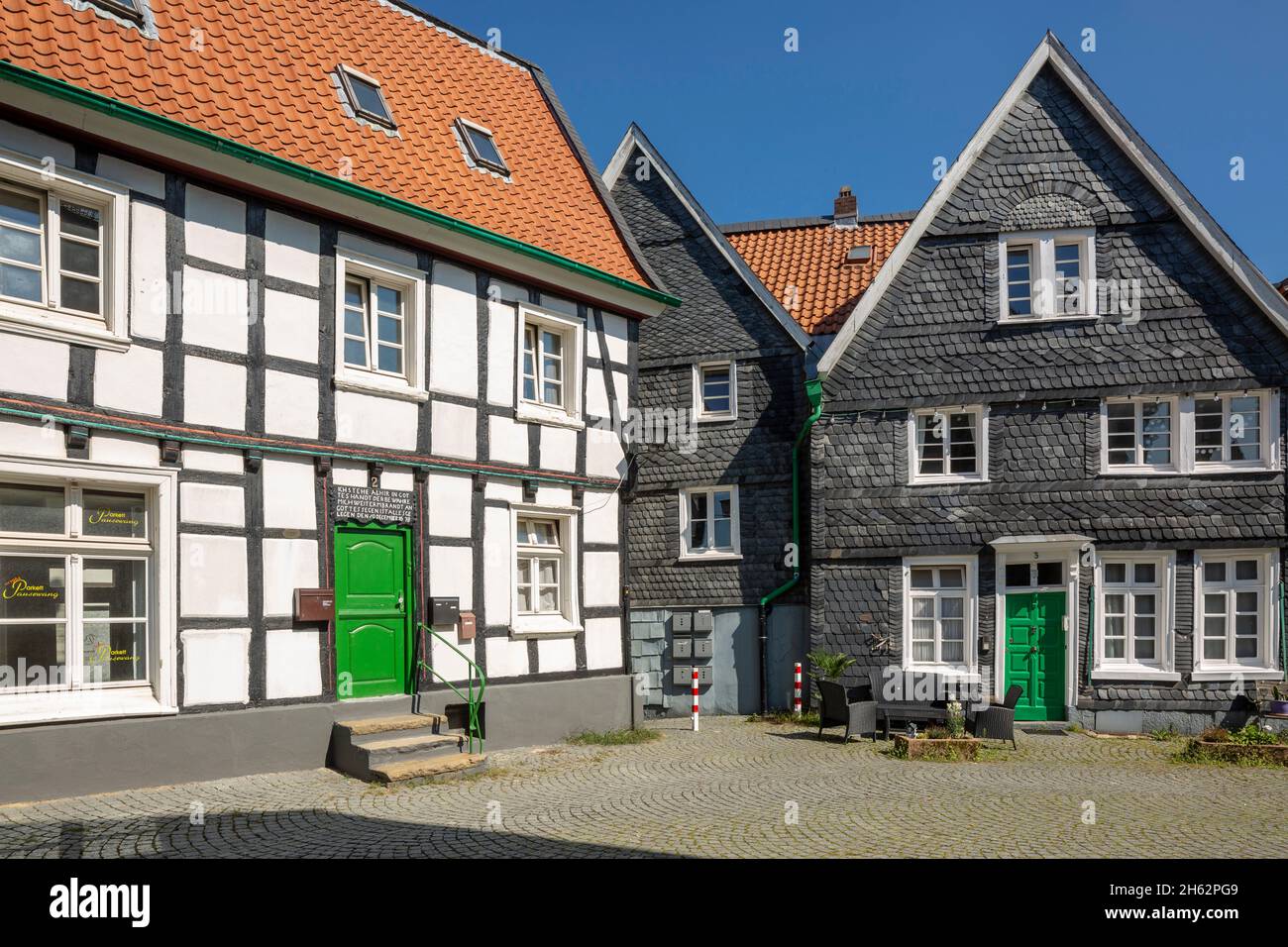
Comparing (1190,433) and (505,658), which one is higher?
(1190,433)

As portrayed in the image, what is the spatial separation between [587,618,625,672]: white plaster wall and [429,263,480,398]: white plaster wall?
388 centimetres

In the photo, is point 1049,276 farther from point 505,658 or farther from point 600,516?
point 505,658

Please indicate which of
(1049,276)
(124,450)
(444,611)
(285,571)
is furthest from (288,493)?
(1049,276)

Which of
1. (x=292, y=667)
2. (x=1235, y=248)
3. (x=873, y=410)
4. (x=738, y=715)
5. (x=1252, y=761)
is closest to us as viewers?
(x=292, y=667)

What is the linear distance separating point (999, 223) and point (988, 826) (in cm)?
1103

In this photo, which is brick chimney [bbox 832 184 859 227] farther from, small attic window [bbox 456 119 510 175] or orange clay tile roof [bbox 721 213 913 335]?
small attic window [bbox 456 119 510 175]

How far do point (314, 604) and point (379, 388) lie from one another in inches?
101

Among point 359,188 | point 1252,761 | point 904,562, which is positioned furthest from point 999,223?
point 359,188

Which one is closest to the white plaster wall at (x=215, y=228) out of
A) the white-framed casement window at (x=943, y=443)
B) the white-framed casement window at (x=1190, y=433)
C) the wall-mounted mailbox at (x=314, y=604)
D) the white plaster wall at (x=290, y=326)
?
the white plaster wall at (x=290, y=326)

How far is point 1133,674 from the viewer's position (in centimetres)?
1650

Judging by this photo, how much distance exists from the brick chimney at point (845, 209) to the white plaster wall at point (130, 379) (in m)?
15.4

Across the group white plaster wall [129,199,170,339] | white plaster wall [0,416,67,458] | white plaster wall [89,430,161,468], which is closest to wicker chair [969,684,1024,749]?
white plaster wall [89,430,161,468]

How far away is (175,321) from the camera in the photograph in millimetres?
10656

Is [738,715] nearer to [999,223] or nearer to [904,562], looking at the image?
[904,562]
